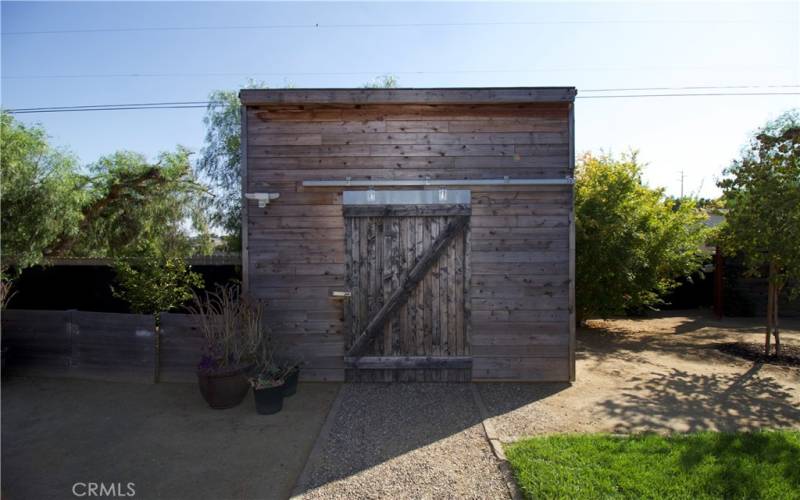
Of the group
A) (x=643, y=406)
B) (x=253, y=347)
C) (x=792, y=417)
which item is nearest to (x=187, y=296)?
(x=253, y=347)

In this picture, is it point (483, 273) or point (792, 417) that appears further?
point (483, 273)

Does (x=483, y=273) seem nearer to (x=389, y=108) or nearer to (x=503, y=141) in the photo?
(x=503, y=141)

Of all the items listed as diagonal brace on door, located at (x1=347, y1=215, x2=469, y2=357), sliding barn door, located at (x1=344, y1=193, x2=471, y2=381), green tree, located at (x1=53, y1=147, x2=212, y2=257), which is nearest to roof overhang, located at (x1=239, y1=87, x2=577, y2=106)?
sliding barn door, located at (x1=344, y1=193, x2=471, y2=381)

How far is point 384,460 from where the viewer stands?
3.42 m

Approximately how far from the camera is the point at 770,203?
592cm

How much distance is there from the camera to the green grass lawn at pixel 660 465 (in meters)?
2.85

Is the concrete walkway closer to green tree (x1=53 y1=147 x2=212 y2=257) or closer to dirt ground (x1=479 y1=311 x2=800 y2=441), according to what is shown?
dirt ground (x1=479 y1=311 x2=800 y2=441)

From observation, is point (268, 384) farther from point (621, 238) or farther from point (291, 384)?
point (621, 238)

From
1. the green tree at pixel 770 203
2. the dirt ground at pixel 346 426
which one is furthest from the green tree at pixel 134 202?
the green tree at pixel 770 203

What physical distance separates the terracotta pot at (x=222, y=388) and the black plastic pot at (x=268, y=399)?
1.07 ft

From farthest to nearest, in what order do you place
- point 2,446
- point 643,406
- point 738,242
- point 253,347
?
point 738,242, point 253,347, point 643,406, point 2,446

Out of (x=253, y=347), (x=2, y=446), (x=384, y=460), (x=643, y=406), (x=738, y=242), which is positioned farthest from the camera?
(x=738, y=242)

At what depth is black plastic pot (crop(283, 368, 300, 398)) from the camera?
188 inches

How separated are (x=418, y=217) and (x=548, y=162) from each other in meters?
1.75
